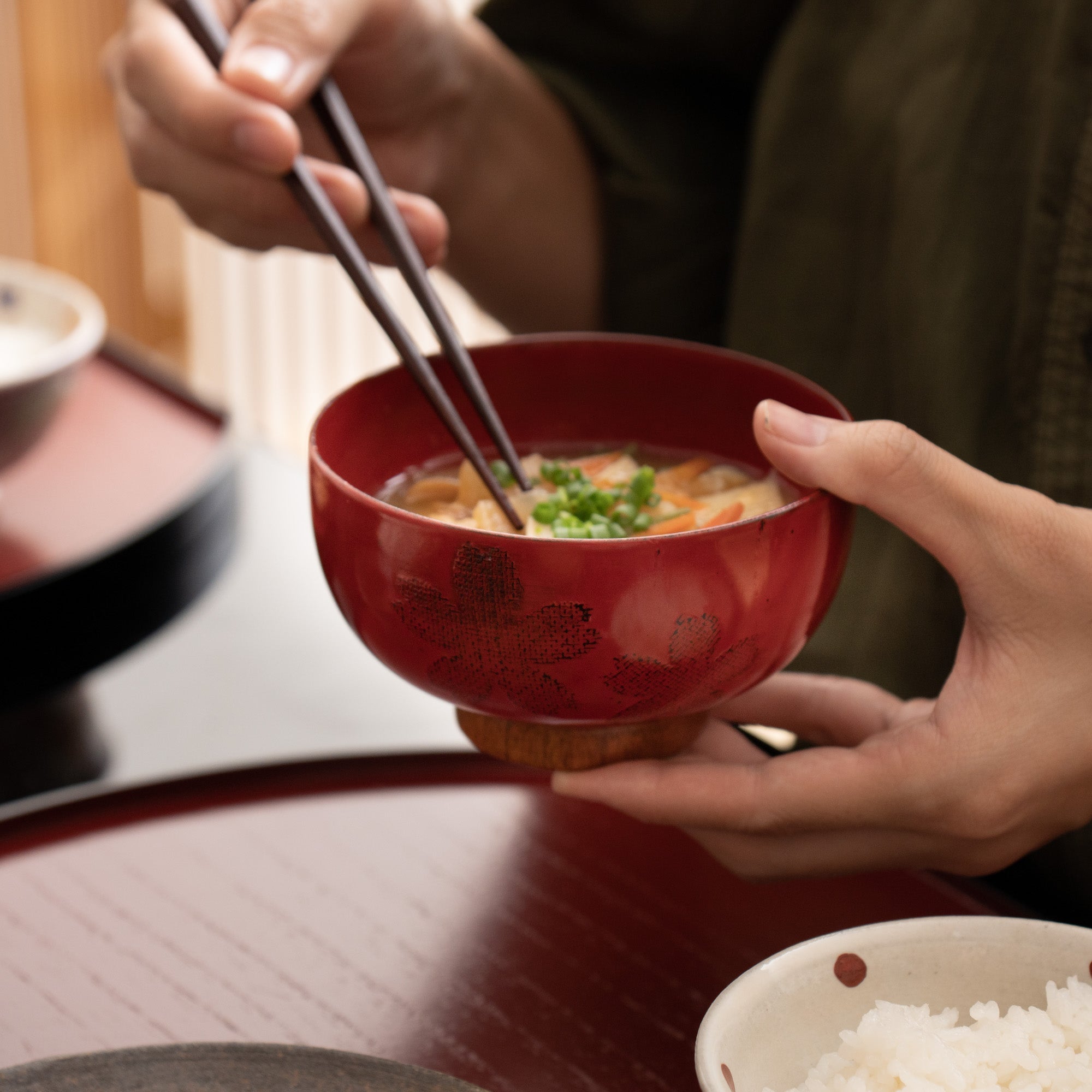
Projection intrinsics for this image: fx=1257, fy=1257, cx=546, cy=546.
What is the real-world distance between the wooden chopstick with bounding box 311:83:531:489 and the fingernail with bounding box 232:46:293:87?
6cm

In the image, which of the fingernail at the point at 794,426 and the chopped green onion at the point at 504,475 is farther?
the chopped green onion at the point at 504,475

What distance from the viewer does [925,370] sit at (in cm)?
131

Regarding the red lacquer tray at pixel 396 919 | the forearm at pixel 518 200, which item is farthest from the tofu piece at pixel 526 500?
the forearm at pixel 518 200

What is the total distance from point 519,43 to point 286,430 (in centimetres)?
255

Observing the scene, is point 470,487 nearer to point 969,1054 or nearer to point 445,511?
point 445,511

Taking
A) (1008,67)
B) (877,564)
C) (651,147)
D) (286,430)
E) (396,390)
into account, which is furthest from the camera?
(286,430)

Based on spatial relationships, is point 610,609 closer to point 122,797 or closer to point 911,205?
point 122,797

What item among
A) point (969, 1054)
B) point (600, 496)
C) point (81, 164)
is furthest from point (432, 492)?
point (81, 164)

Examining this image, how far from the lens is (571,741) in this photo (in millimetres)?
827

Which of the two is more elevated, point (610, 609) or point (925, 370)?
point (610, 609)

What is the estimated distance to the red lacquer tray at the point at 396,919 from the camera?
79 cm

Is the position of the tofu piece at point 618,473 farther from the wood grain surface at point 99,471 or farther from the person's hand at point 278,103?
the wood grain surface at point 99,471

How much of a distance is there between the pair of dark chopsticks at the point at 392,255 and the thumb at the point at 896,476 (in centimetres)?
20

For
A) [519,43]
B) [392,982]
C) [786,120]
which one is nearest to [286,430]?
[519,43]
